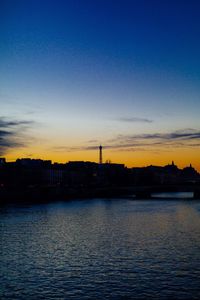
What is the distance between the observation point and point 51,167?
177m

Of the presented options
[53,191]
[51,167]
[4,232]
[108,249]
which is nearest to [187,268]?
[108,249]

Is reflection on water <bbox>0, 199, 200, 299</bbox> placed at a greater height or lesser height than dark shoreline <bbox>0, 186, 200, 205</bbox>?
lesser

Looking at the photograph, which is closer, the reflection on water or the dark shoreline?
the reflection on water

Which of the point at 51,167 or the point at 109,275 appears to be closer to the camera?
the point at 109,275

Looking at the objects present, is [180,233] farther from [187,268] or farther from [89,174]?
[89,174]

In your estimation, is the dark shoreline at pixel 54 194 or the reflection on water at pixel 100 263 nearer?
the reflection on water at pixel 100 263

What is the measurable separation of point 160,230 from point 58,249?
1220 centimetres

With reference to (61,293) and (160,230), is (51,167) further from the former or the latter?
(61,293)

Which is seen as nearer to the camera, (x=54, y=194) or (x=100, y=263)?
(x=100, y=263)

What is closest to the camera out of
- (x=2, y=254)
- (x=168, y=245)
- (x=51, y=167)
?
(x=2, y=254)

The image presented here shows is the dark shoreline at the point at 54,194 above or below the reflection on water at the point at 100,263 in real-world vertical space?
above

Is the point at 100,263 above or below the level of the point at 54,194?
below

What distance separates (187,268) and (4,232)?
18805 millimetres

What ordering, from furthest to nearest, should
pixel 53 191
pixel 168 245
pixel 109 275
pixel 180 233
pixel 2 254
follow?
pixel 53 191, pixel 180 233, pixel 168 245, pixel 2 254, pixel 109 275
